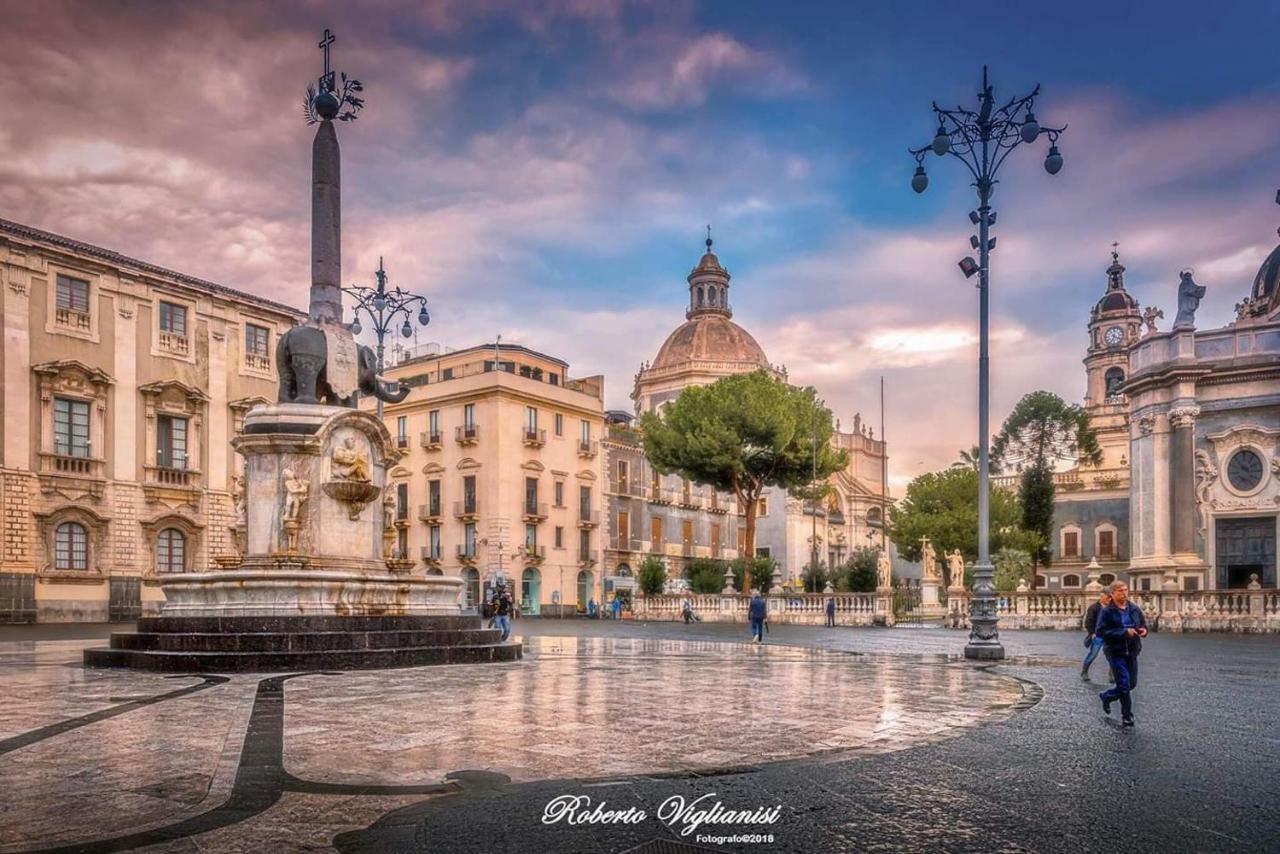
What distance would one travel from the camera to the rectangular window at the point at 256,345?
4634cm

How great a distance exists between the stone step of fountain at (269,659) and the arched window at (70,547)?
2509cm

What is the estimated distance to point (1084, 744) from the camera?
8.52m

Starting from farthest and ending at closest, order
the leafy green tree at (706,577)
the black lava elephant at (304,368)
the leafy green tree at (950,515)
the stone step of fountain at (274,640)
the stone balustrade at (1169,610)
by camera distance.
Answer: the leafy green tree at (950,515) → the leafy green tree at (706,577) → the stone balustrade at (1169,610) → the black lava elephant at (304,368) → the stone step of fountain at (274,640)

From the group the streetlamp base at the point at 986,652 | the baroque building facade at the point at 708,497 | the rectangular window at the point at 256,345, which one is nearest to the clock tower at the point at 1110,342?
the baroque building facade at the point at 708,497

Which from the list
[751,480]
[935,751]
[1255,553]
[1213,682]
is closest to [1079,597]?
[1255,553]

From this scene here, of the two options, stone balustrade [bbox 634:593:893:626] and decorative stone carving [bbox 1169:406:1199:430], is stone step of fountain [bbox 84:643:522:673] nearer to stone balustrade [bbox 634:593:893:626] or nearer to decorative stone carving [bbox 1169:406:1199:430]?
stone balustrade [bbox 634:593:893:626]

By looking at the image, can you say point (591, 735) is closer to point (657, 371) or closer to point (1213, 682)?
point (1213, 682)

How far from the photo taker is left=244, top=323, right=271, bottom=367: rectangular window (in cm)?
4634

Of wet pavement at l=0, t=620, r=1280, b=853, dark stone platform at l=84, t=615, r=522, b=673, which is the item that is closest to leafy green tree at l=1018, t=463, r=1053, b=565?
wet pavement at l=0, t=620, r=1280, b=853

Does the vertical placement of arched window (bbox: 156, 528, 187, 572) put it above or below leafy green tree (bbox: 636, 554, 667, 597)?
above

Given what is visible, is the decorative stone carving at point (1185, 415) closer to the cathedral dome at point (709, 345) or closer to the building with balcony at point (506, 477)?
the building with balcony at point (506, 477)

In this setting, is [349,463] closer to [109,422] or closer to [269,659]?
[269,659]

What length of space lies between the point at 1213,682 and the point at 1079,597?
23284 millimetres

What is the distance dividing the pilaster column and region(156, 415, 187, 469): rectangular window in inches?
1578
